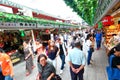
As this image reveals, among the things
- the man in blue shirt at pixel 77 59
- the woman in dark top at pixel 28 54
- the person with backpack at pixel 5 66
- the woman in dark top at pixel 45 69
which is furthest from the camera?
the woman in dark top at pixel 28 54

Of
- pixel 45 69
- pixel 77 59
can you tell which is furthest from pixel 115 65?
pixel 45 69

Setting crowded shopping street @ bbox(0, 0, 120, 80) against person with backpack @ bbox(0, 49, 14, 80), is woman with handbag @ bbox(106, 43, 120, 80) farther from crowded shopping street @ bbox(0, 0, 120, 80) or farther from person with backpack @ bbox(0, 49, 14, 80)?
person with backpack @ bbox(0, 49, 14, 80)

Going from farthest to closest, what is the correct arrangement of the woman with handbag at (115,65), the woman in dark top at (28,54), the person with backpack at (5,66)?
the woman in dark top at (28,54)
the person with backpack at (5,66)
the woman with handbag at (115,65)

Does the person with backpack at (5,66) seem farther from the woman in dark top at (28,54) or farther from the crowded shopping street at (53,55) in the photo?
the woman in dark top at (28,54)

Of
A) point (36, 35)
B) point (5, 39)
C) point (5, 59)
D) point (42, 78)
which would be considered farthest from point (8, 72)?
point (36, 35)

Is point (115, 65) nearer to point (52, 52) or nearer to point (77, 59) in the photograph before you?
point (77, 59)

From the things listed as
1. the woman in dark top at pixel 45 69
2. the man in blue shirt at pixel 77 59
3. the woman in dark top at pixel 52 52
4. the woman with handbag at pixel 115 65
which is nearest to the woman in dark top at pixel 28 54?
the woman in dark top at pixel 52 52

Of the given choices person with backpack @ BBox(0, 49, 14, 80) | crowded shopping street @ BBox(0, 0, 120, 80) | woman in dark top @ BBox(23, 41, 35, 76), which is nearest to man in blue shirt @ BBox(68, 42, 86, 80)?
crowded shopping street @ BBox(0, 0, 120, 80)

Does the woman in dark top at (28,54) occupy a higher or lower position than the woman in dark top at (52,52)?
lower

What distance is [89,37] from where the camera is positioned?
8773mm

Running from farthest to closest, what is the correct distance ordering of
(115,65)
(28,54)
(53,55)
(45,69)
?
(28,54) → (53,55) → (115,65) → (45,69)

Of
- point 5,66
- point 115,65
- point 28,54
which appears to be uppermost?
point 115,65

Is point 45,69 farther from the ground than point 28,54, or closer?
farther from the ground

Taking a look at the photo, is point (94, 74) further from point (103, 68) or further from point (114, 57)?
point (114, 57)
